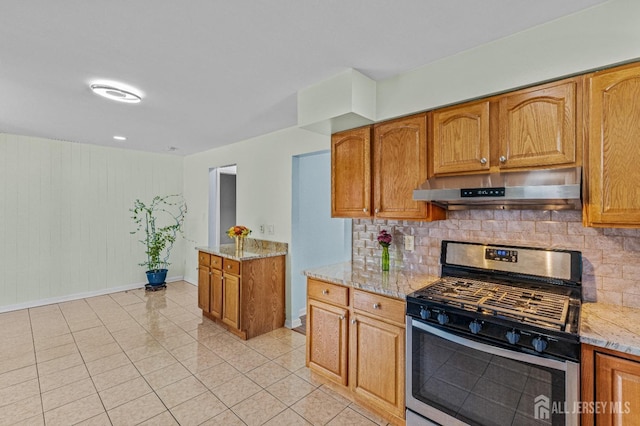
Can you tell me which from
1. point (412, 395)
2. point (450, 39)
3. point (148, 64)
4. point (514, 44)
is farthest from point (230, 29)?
point (412, 395)

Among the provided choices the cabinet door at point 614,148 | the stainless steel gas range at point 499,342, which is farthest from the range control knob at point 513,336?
the cabinet door at point 614,148

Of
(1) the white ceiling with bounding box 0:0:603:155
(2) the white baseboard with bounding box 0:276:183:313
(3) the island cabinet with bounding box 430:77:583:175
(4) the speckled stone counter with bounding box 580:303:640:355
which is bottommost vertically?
(2) the white baseboard with bounding box 0:276:183:313

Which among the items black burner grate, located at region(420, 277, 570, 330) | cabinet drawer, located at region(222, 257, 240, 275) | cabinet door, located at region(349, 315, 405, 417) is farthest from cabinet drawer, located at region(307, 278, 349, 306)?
cabinet drawer, located at region(222, 257, 240, 275)

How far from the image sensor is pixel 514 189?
1612 mm

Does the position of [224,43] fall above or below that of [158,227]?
above

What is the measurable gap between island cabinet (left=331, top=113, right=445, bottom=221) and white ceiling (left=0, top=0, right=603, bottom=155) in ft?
1.39

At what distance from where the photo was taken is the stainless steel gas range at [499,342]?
136 cm

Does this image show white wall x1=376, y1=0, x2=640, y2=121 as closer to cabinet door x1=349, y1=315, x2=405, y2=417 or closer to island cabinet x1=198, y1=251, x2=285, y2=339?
cabinet door x1=349, y1=315, x2=405, y2=417

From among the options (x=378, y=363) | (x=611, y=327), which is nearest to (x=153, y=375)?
(x=378, y=363)

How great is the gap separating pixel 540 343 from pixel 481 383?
39 centimetres

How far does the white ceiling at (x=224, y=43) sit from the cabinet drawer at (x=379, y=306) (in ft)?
5.14

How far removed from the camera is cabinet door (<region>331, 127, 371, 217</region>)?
247cm

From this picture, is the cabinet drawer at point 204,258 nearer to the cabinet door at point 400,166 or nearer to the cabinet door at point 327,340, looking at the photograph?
the cabinet door at point 327,340

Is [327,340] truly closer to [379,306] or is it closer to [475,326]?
[379,306]
